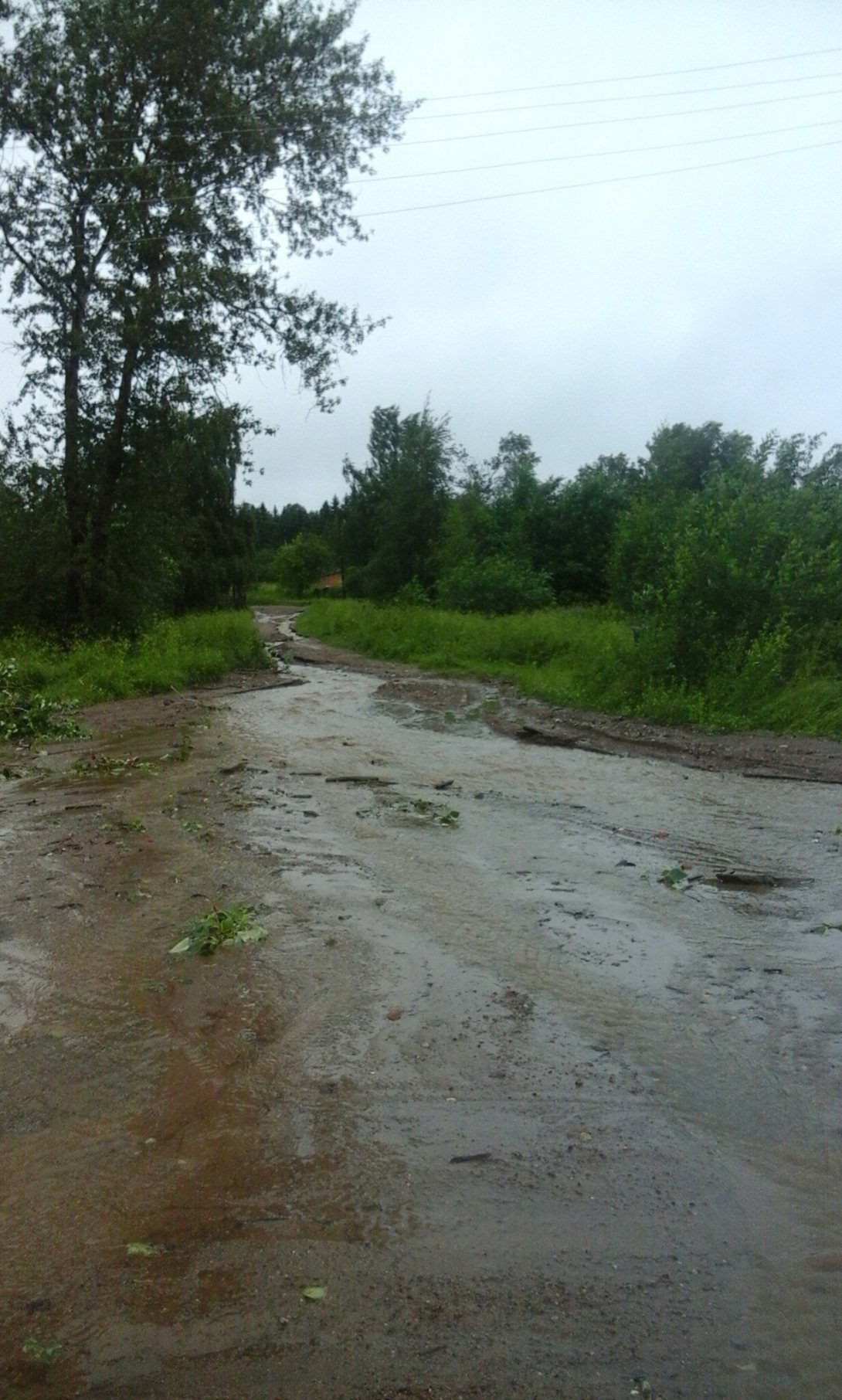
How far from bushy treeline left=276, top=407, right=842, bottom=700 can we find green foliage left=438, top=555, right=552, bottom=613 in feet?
0.19

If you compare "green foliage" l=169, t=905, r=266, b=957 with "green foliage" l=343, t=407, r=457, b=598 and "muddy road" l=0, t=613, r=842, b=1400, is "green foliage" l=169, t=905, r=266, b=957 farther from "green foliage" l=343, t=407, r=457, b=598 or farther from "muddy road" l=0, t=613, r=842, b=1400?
"green foliage" l=343, t=407, r=457, b=598

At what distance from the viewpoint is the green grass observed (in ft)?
55.1

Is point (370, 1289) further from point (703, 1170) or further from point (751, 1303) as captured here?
point (703, 1170)

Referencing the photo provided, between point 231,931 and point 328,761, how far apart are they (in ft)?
19.5

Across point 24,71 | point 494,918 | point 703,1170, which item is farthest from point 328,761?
point 24,71

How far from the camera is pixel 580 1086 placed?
4094 mm

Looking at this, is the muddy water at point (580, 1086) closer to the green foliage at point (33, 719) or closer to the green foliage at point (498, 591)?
the green foliage at point (33, 719)

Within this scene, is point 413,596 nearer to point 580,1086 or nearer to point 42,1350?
point 580,1086

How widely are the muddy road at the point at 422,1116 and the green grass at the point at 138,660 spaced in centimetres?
915

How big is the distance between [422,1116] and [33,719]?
11025 mm

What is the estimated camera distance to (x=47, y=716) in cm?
1407

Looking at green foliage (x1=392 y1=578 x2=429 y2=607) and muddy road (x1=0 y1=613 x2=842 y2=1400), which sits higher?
green foliage (x1=392 y1=578 x2=429 y2=607)

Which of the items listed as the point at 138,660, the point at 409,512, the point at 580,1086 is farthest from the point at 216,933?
the point at 409,512

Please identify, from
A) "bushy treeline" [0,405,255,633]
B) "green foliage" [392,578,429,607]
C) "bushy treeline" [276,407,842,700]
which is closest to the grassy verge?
"bushy treeline" [276,407,842,700]
